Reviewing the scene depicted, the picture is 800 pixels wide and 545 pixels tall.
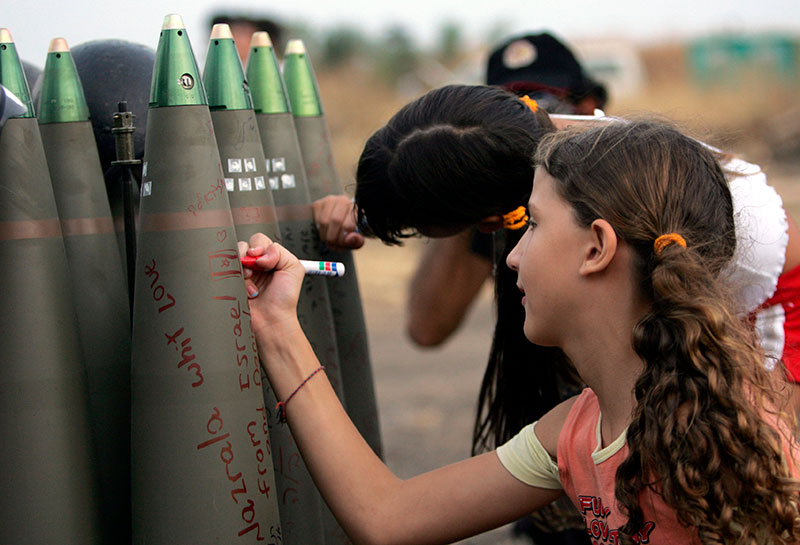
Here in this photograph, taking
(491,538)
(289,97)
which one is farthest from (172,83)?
(491,538)

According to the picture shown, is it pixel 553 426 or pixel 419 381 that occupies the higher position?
pixel 553 426

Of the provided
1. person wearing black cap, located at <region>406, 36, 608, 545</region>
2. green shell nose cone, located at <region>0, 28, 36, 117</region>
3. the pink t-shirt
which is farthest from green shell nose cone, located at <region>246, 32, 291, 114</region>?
person wearing black cap, located at <region>406, 36, 608, 545</region>

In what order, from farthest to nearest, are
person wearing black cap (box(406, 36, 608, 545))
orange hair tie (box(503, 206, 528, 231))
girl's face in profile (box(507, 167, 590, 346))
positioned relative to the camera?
person wearing black cap (box(406, 36, 608, 545)), orange hair tie (box(503, 206, 528, 231)), girl's face in profile (box(507, 167, 590, 346))

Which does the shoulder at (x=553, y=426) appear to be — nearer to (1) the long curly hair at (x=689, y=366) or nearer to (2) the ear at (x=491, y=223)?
(1) the long curly hair at (x=689, y=366)

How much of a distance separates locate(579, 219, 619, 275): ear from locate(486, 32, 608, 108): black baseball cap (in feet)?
5.34

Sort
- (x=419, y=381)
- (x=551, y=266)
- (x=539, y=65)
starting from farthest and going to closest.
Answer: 1. (x=419, y=381)
2. (x=539, y=65)
3. (x=551, y=266)

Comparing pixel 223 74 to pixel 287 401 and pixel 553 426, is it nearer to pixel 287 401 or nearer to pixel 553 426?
pixel 287 401

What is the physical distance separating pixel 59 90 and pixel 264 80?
389 mm

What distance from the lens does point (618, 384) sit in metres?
1.49

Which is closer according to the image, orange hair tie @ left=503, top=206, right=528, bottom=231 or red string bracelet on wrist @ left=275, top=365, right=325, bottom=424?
red string bracelet on wrist @ left=275, top=365, right=325, bottom=424

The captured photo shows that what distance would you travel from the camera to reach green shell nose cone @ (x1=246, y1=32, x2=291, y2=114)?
1.75 metres

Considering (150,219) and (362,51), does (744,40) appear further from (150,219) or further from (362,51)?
(150,219)

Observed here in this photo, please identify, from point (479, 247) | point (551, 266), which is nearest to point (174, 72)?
point (551, 266)

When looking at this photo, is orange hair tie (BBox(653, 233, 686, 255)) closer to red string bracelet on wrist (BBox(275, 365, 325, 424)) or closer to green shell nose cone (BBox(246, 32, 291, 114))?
red string bracelet on wrist (BBox(275, 365, 325, 424))
